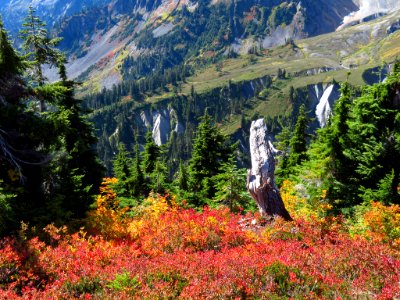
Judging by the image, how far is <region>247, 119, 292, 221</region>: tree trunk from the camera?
13.5 meters

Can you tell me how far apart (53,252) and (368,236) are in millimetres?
9980

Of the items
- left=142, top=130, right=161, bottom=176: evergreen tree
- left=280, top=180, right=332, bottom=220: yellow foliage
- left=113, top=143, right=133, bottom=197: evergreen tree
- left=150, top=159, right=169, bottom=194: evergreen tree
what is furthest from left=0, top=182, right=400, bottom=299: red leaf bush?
left=142, top=130, right=161, bottom=176: evergreen tree

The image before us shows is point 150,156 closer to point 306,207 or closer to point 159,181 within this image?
point 159,181

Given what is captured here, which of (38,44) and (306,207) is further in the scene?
(38,44)

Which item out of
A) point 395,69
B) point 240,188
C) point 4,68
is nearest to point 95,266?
point 4,68

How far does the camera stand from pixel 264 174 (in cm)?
1347

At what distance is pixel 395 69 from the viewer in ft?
53.5

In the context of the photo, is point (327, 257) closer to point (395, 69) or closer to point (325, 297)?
point (325, 297)

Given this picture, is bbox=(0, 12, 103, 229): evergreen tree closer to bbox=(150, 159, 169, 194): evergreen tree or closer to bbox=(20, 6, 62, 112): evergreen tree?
bbox=(20, 6, 62, 112): evergreen tree

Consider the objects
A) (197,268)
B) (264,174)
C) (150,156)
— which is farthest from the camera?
(150,156)

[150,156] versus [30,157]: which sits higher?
[150,156]

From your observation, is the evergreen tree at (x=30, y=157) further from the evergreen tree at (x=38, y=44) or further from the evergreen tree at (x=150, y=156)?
the evergreen tree at (x=150, y=156)

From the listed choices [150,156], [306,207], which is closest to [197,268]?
[306,207]

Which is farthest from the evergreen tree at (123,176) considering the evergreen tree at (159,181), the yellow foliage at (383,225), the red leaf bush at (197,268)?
the yellow foliage at (383,225)
